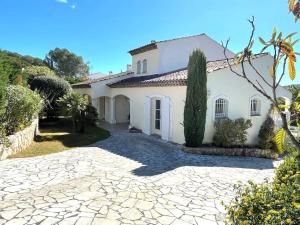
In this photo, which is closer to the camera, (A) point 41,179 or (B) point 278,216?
(B) point 278,216

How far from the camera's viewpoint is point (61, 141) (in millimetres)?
17469

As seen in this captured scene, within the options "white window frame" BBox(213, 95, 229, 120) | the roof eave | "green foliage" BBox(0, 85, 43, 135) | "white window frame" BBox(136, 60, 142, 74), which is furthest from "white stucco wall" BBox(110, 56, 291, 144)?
"green foliage" BBox(0, 85, 43, 135)

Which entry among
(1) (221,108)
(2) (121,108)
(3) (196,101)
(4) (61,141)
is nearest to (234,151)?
(1) (221,108)

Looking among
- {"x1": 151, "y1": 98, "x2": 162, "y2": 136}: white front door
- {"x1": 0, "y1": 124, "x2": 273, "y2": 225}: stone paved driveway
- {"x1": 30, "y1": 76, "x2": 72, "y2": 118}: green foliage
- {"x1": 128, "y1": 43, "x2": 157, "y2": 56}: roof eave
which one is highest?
{"x1": 128, "y1": 43, "x2": 157, "y2": 56}: roof eave

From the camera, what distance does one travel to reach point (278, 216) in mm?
4098

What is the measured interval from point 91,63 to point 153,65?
183 ft

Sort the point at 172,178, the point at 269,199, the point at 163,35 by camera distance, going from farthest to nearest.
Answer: the point at 163,35, the point at 172,178, the point at 269,199

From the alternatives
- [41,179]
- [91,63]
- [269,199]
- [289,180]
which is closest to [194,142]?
[41,179]

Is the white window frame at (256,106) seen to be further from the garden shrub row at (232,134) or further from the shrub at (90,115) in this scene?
the shrub at (90,115)

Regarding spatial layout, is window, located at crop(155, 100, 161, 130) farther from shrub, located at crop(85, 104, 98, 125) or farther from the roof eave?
the roof eave

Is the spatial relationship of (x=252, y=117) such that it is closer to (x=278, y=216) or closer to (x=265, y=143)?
(x=265, y=143)

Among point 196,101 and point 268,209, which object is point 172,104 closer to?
point 196,101

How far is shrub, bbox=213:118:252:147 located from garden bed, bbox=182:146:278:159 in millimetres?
521

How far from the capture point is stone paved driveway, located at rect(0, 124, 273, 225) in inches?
281
